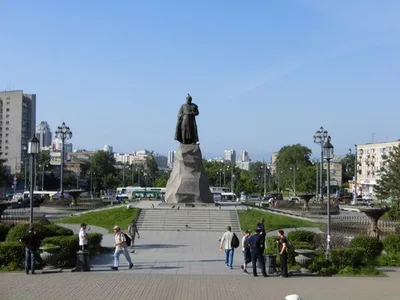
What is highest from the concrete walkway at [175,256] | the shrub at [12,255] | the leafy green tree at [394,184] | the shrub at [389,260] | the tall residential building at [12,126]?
the tall residential building at [12,126]

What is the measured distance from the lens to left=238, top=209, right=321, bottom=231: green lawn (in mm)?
34125

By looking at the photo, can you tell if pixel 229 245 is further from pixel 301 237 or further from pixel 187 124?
pixel 187 124

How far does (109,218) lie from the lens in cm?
3644

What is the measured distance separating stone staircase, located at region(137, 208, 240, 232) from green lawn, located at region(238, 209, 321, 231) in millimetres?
524

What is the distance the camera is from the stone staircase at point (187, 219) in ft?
109

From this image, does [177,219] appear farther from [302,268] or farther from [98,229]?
[302,268]

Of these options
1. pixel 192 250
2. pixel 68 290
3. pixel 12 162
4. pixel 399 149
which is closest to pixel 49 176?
pixel 12 162

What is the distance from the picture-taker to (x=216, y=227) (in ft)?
110

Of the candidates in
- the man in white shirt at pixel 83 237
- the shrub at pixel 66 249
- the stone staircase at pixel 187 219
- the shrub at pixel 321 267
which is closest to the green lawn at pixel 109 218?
the stone staircase at pixel 187 219

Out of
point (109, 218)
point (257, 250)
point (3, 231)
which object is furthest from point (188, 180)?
point (257, 250)

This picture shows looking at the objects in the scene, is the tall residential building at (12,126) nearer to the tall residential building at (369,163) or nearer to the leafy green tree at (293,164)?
the leafy green tree at (293,164)

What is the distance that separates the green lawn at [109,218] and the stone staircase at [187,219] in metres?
0.70

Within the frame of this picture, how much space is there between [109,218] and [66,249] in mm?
17536

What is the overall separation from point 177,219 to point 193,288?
19.1 meters
